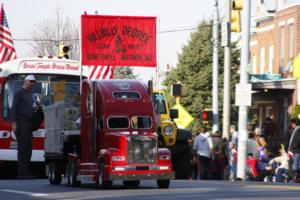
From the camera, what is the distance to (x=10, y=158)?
26250 millimetres

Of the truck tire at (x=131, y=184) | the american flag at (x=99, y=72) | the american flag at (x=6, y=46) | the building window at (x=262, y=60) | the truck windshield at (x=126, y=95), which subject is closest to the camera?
the truck windshield at (x=126, y=95)

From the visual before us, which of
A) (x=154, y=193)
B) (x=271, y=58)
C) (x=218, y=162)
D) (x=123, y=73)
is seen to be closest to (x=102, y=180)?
(x=154, y=193)

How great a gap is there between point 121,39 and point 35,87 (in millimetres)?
2423

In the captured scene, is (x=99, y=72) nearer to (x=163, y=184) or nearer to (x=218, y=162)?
(x=218, y=162)

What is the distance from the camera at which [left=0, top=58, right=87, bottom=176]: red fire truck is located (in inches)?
1037

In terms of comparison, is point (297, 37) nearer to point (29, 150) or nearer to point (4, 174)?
point (4, 174)

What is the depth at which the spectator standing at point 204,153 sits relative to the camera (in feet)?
104

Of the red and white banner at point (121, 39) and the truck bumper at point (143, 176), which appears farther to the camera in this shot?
the red and white banner at point (121, 39)

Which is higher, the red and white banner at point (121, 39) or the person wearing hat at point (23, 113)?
the red and white banner at point (121, 39)

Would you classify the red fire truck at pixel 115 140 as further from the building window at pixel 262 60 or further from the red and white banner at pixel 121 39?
the building window at pixel 262 60

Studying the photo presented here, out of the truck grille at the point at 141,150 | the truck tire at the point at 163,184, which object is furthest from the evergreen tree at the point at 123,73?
the truck grille at the point at 141,150

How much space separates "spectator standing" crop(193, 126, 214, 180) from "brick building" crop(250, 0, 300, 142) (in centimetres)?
2070

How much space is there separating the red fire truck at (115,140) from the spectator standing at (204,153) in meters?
10.5

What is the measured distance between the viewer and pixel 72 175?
816 inches
